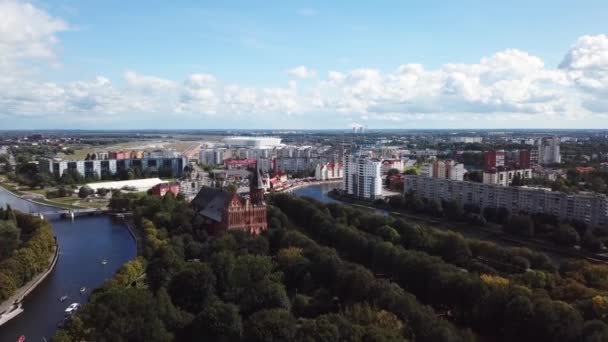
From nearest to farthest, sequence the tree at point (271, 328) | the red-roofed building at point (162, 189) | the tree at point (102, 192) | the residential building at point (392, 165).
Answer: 1. the tree at point (271, 328)
2. the red-roofed building at point (162, 189)
3. the tree at point (102, 192)
4. the residential building at point (392, 165)

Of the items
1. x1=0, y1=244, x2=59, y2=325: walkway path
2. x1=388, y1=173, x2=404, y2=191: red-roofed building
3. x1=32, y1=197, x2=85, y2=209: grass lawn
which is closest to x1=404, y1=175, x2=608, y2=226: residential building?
x1=388, y1=173, x2=404, y2=191: red-roofed building

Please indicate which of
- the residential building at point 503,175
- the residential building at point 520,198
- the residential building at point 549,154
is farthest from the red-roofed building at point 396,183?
the residential building at point 549,154

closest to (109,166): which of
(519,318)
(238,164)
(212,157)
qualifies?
(238,164)

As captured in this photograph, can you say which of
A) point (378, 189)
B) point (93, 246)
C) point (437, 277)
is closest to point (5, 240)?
point (93, 246)

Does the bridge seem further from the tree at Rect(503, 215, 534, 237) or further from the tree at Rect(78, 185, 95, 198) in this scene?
the tree at Rect(503, 215, 534, 237)

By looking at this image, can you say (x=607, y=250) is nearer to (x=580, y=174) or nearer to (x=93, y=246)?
(x=580, y=174)

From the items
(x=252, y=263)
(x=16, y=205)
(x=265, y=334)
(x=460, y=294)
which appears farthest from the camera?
(x=16, y=205)

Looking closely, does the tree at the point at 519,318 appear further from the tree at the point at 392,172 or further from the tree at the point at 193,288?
the tree at the point at 392,172
